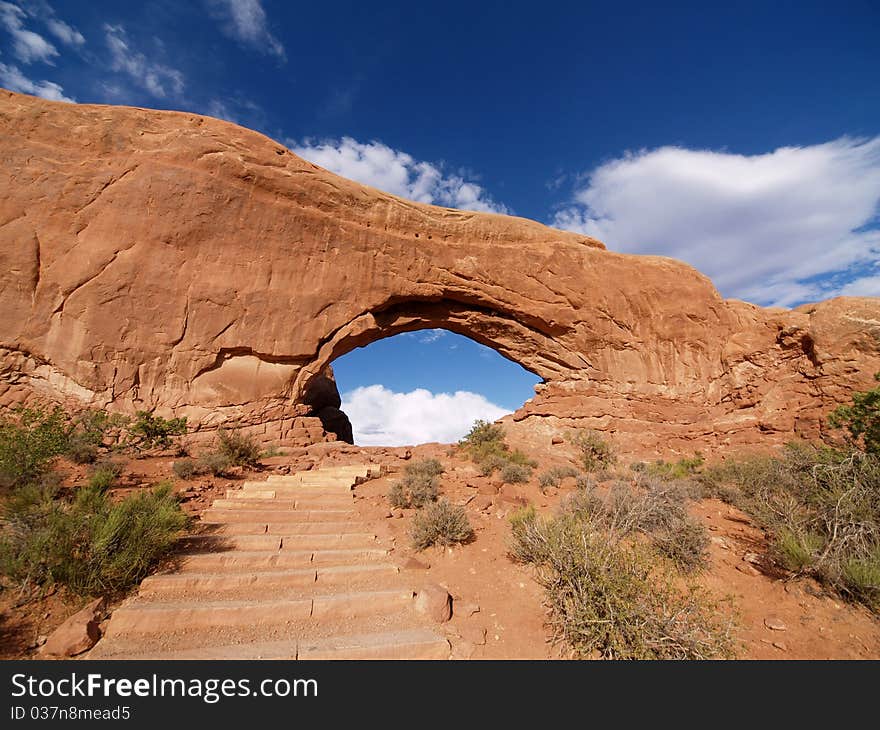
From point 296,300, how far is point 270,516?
8478mm

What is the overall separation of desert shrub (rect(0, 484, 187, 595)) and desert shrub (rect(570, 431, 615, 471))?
34.4 feet

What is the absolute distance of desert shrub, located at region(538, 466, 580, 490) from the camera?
844 centimetres

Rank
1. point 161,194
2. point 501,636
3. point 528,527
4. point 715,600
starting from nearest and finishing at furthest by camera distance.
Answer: point 501,636
point 715,600
point 528,527
point 161,194

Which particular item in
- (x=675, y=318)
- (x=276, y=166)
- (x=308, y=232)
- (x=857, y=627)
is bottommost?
(x=857, y=627)

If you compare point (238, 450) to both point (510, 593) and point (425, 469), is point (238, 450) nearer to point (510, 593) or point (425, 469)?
point (425, 469)

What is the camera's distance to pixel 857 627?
3.78 meters

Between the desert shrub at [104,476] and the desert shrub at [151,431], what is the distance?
228 centimetres

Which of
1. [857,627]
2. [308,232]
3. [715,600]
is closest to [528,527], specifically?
[715,600]

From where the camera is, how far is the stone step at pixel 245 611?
340cm

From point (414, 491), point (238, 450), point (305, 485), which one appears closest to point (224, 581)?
point (414, 491)

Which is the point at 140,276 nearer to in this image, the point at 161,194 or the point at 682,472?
the point at 161,194

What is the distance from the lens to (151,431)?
32.0 feet

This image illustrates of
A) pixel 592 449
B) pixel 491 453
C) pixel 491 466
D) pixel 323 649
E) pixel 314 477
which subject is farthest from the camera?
pixel 592 449
